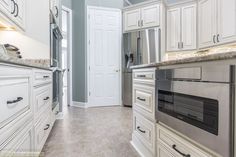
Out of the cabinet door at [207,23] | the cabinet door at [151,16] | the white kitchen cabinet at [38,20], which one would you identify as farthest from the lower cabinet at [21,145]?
the cabinet door at [151,16]

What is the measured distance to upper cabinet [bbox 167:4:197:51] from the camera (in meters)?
4.19

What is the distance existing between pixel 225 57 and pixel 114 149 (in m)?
1.74

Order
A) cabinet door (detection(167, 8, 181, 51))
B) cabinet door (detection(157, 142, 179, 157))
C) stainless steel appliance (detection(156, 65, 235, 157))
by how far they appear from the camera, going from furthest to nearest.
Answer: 1. cabinet door (detection(167, 8, 181, 51))
2. cabinet door (detection(157, 142, 179, 157))
3. stainless steel appliance (detection(156, 65, 235, 157))

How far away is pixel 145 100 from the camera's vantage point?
2.02 m

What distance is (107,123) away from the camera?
3510 millimetres

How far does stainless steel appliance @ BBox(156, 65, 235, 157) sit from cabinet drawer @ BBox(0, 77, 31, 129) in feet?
3.12

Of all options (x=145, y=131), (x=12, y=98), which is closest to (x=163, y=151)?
(x=145, y=131)

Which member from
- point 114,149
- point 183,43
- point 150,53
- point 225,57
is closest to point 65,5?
point 150,53

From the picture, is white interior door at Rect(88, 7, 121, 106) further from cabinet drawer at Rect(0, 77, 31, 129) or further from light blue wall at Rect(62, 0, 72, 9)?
cabinet drawer at Rect(0, 77, 31, 129)

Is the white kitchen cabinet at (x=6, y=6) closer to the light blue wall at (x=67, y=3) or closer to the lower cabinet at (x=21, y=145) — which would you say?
the lower cabinet at (x=21, y=145)

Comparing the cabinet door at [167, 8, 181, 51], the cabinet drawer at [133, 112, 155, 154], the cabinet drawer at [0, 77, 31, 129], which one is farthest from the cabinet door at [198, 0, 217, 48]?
the cabinet drawer at [0, 77, 31, 129]

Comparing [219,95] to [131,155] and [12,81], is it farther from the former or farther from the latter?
[131,155]

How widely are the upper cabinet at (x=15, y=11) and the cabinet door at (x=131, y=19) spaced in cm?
305

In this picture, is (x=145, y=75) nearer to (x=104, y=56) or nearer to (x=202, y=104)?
(x=202, y=104)
